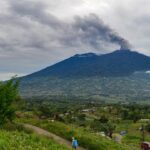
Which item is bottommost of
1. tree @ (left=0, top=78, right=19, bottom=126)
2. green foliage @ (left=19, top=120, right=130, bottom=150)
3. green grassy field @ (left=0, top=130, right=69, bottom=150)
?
green foliage @ (left=19, top=120, right=130, bottom=150)

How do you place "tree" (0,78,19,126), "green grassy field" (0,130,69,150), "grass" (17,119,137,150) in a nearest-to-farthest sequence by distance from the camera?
"green grassy field" (0,130,69,150)
"grass" (17,119,137,150)
"tree" (0,78,19,126)

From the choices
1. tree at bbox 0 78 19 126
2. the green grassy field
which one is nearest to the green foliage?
tree at bbox 0 78 19 126

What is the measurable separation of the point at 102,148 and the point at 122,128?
9860 cm

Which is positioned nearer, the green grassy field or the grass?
the green grassy field

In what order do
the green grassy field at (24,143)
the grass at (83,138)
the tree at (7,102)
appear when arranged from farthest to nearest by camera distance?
the tree at (7,102) < the grass at (83,138) < the green grassy field at (24,143)

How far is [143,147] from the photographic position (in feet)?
212

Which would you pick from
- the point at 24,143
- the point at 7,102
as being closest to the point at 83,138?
the point at 7,102

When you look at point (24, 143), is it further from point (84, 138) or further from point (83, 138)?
point (83, 138)

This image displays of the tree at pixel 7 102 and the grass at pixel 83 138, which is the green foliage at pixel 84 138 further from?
the tree at pixel 7 102

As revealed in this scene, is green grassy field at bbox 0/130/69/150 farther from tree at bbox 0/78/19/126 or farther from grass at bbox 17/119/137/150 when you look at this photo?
tree at bbox 0/78/19/126

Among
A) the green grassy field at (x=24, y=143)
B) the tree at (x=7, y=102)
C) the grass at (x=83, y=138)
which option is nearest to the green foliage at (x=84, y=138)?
the grass at (x=83, y=138)

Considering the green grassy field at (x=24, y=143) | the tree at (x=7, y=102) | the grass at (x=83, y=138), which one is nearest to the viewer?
the green grassy field at (x=24, y=143)

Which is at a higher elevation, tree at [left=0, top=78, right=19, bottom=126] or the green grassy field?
tree at [left=0, top=78, right=19, bottom=126]

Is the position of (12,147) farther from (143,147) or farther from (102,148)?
(143,147)
